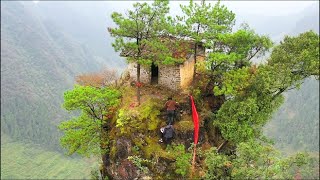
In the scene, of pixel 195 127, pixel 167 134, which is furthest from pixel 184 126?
pixel 167 134

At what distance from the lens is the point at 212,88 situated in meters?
34.8

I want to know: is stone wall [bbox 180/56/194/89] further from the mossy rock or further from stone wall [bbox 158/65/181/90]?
the mossy rock

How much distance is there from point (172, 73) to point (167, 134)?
5.74 metres

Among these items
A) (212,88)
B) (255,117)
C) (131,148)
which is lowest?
(131,148)

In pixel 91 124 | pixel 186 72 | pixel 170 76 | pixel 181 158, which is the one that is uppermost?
pixel 186 72

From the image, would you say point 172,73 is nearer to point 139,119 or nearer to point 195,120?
point 195,120

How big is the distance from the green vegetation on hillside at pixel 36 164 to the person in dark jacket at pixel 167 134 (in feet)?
464

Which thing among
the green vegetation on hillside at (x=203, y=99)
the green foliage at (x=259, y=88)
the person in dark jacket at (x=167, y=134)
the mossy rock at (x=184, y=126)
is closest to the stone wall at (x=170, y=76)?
the green vegetation on hillside at (x=203, y=99)

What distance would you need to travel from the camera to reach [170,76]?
34312 mm

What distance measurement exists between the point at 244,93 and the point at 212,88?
13.4 ft

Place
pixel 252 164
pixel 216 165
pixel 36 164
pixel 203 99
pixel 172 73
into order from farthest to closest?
1. pixel 36 164
2. pixel 203 99
3. pixel 172 73
4. pixel 216 165
5. pixel 252 164

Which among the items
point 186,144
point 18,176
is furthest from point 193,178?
point 18,176

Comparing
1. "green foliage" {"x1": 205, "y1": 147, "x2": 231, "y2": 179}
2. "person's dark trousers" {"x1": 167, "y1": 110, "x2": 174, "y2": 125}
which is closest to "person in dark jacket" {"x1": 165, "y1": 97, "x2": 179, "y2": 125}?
"person's dark trousers" {"x1": 167, "y1": 110, "x2": 174, "y2": 125}

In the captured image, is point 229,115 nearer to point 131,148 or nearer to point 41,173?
point 131,148
